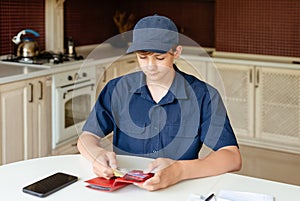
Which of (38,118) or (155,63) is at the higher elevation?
(155,63)

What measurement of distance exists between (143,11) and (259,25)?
5.06ft

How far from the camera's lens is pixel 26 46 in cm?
392

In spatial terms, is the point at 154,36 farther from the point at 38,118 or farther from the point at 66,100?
the point at 66,100

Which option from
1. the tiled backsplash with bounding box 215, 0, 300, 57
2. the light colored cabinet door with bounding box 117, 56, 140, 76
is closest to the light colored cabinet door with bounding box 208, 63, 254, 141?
the tiled backsplash with bounding box 215, 0, 300, 57

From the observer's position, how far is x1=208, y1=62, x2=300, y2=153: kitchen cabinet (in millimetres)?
4199

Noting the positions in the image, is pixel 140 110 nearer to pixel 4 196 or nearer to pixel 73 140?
pixel 4 196

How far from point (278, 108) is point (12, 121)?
238 cm

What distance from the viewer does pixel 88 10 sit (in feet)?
16.6

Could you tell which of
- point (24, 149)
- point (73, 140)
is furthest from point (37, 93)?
point (73, 140)

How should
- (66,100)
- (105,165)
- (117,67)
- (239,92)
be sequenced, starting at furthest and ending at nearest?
1. (239,92)
2. (117,67)
3. (66,100)
4. (105,165)

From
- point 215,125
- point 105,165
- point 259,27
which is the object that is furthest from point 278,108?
point 105,165

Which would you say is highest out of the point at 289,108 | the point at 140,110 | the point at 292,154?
the point at 140,110

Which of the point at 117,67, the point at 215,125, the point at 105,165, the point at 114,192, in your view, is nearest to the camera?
the point at 114,192

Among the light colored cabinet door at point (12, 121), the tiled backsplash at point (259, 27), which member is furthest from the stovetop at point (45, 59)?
the tiled backsplash at point (259, 27)
